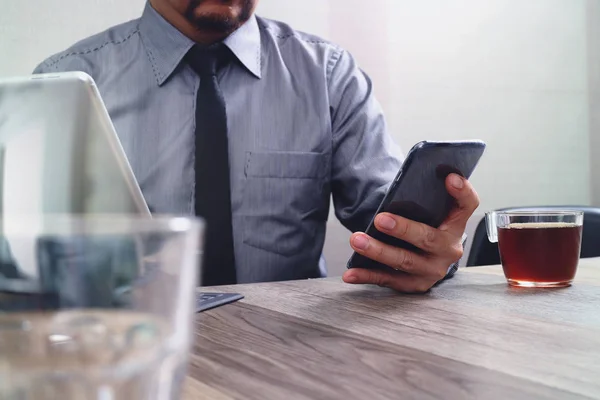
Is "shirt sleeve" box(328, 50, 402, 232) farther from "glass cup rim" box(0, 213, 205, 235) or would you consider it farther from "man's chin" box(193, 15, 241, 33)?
"glass cup rim" box(0, 213, 205, 235)

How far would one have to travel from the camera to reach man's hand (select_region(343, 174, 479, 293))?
0.82 metres

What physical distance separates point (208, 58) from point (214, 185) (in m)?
0.32

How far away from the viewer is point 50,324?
0.71ft

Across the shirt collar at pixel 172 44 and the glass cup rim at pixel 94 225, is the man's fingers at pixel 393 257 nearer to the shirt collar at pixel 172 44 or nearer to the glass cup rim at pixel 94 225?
the glass cup rim at pixel 94 225

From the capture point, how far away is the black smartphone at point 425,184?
0.75 m

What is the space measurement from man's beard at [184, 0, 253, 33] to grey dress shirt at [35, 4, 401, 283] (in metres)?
0.03

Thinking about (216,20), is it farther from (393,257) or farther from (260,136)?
(393,257)

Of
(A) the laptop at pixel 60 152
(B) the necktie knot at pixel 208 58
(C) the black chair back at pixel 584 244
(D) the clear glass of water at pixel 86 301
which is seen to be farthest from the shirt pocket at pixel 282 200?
(D) the clear glass of water at pixel 86 301

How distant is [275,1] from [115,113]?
81 cm

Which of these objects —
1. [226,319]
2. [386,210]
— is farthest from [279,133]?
[226,319]

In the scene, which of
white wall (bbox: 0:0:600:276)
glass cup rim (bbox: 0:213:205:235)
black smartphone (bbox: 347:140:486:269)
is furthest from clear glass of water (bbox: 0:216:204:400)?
white wall (bbox: 0:0:600:276)

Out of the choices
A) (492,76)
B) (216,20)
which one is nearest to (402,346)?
(216,20)

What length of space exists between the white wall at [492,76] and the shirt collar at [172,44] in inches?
15.1

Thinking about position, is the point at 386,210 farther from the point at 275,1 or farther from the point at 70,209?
the point at 275,1
